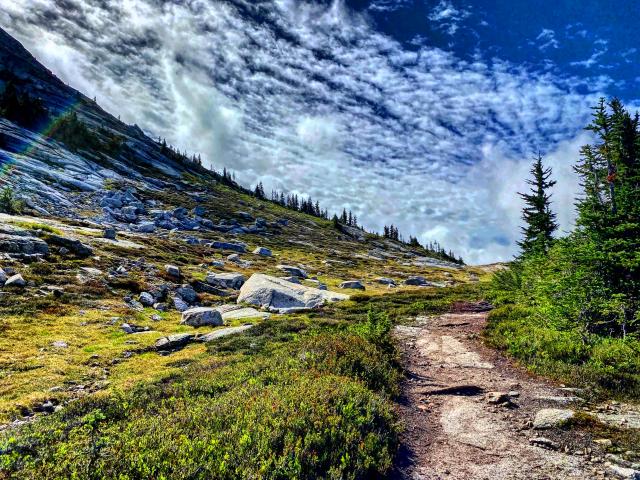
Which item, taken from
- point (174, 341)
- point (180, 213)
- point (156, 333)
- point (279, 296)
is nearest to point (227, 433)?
point (174, 341)

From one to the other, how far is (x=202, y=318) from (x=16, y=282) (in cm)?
1367

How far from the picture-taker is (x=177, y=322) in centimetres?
2706

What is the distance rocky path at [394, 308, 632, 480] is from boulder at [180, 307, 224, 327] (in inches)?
630

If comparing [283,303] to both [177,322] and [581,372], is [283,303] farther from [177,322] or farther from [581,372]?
[581,372]

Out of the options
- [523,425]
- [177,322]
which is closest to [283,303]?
[177,322]

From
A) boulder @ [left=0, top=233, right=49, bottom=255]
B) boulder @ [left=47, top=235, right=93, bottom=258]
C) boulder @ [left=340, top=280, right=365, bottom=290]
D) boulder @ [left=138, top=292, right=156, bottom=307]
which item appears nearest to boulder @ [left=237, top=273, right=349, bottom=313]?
boulder @ [left=138, top=292, right=156, bottom=307]

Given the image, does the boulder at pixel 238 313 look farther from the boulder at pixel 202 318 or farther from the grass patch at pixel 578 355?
the grass patch at pixel 578 355

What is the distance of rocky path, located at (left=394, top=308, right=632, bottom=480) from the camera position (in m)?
7.52

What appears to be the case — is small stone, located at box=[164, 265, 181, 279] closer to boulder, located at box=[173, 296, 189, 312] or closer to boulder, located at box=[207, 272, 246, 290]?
boulder, located at box=[207, 272, 246, 290]

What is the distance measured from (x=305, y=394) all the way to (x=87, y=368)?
12.9 meters

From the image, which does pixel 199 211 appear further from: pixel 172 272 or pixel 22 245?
pixel 22 245

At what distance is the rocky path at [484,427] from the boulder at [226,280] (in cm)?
3035

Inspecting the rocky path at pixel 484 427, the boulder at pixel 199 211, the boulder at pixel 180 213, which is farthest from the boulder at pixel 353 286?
the boulder at pixel 199 211

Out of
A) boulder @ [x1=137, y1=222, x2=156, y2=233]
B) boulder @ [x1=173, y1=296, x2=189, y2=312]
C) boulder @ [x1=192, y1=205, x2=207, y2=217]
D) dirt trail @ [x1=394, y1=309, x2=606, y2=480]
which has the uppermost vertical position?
boulder @ [x1=192, y1=205, x2=207, y2=217]
